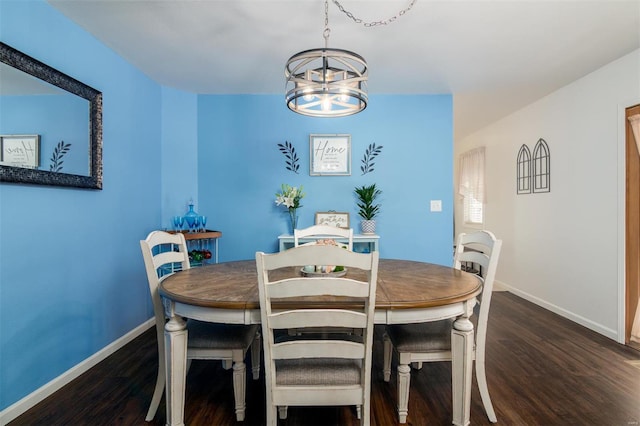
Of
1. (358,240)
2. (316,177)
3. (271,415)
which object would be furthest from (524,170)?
(271,415)

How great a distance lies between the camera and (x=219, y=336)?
164 cm

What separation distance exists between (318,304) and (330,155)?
2448mm

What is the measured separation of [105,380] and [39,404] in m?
0.33

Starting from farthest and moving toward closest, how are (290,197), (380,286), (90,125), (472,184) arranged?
(472,184), (290,197), (90,125), (380,286)

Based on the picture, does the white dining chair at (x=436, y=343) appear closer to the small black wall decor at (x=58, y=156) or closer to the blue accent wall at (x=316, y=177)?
the blue accent wall at (x=316, y=177)

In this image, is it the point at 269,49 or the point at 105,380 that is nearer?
the point at 105,380

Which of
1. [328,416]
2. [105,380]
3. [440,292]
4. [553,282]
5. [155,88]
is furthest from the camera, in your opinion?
[553,282]

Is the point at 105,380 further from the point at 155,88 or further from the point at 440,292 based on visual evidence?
the point at 155,88

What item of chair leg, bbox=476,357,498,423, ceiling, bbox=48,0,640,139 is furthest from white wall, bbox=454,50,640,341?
chair leg, bbox=476,357,498,423

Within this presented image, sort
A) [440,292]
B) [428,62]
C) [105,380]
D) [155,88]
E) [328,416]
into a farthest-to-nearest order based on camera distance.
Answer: [155,88]
[428,62]
[105,380]
[328,416]
[440,292]

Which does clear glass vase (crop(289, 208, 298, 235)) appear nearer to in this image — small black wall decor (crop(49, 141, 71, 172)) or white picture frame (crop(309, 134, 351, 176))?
white picture frame (crop(309, 134, 351, 176))

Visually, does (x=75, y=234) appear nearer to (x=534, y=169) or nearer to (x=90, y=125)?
(x=90, y=125)

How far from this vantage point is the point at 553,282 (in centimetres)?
351

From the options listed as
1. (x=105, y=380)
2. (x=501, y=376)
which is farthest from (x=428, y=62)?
(x=105, y=380)
